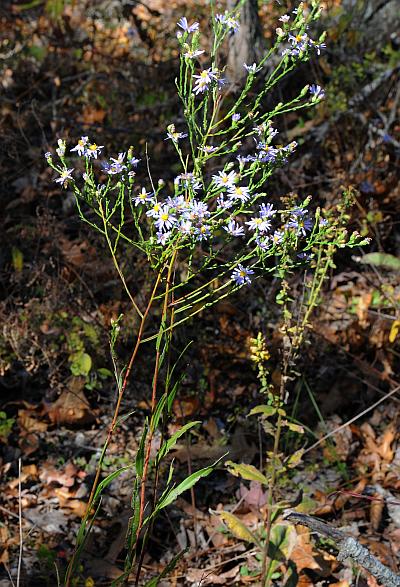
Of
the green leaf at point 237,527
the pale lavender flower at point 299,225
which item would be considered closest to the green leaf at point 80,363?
the green leaf at point 237,527

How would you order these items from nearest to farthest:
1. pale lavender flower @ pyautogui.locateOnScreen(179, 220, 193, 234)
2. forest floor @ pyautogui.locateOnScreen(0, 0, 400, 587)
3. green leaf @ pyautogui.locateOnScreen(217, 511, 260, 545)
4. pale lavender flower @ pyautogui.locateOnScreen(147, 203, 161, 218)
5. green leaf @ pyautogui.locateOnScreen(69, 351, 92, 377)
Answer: pale lavender flower @ pyautogui.locateOnScreen(179, 220, 193, 234), pale lavender flower @ pyautogui.locateOnScreen(147, 203, 161, 218), green leaf @ pyautogui.locateOnScreen(217, 511, 260, 545), forest floor @ pyautogui.locateOnScreen(0, 0, 400, 587), green leaf @ pyautogui.locateOnScreen(69, 351, 92, 377)

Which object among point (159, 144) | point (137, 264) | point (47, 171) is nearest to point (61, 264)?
point (137, 264)

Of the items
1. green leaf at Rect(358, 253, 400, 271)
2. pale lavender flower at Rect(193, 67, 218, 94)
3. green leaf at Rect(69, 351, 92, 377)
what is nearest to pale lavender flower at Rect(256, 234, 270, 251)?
pale lavender flower at Rect(193, 67, 218, 94)

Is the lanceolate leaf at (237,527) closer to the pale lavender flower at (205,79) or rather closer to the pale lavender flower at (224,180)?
the pale lavender flower at (224,180)

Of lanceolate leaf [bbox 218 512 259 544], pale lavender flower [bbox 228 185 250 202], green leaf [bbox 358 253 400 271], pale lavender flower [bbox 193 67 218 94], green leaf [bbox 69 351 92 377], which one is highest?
pale lavender flower [bbox 193 67 218 94]

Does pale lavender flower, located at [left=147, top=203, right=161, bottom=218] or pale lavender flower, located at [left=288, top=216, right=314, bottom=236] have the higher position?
pale lavender flower, located at [left=147, top=203, right=161, bottom=218]

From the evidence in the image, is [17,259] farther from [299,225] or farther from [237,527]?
[299,225]

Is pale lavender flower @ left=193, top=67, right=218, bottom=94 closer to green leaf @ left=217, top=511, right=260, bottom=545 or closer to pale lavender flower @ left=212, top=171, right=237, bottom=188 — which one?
pale lavender flower @ left=212, top=171, right=237, bottom=188

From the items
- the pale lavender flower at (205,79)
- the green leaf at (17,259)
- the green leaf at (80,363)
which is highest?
the pale lavender flower at (205,79)
